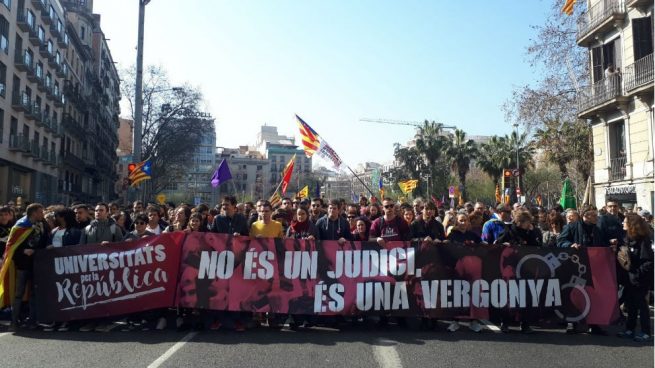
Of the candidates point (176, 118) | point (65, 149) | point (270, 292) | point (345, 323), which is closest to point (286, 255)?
point (270, 292)

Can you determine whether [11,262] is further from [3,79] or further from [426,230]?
[3,79]

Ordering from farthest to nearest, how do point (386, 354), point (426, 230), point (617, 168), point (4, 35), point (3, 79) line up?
point (3, 79)
point (4, 35)
point (617, 168)
point (426, 230)
point (386, 354)

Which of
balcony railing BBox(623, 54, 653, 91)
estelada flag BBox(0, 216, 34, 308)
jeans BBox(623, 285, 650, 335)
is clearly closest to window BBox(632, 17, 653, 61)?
balcony railing BBox(623, 54, 653, 91)

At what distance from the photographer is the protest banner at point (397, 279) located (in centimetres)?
699

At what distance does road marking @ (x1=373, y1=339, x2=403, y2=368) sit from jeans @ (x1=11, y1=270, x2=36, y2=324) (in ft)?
15.8

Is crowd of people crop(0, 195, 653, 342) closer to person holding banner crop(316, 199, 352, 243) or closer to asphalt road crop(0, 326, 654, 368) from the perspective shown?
person holding banner crop(316, 199, 352, 243)

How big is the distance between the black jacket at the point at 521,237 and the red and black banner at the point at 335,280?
28cm

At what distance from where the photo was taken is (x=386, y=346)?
6109 mm

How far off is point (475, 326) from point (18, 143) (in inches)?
1276

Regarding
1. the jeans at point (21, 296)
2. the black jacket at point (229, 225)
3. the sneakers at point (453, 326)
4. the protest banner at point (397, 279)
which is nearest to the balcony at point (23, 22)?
the jeans at point (21, 296)

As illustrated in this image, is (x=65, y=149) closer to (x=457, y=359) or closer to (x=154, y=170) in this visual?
(x=154, y=170)

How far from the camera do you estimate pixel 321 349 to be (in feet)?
19.6

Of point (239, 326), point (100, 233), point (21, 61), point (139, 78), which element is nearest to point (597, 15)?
point (139, 78)

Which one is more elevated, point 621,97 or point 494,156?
point 494,156
